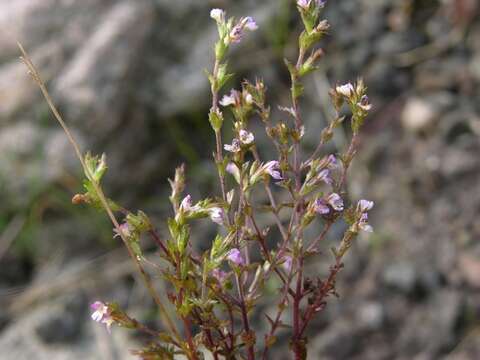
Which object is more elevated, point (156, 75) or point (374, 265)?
point (156, 75)

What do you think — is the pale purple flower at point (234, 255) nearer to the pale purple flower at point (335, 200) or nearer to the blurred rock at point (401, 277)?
the pale purple flower at point (335, 200)

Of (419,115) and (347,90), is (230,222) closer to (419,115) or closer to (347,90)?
(347,90)

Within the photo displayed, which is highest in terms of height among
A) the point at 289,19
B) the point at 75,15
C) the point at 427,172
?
the point at 75,15

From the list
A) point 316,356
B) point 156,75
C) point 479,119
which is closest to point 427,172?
point 479,119

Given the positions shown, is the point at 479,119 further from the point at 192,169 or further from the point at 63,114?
the point at 63,114

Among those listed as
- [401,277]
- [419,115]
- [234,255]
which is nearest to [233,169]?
[234,255]

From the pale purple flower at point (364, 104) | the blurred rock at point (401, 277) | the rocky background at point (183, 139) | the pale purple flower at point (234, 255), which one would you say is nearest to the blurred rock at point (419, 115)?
the rocky background at point (183, 139)

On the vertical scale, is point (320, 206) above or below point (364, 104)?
below

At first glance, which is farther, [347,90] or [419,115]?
[419,115]
